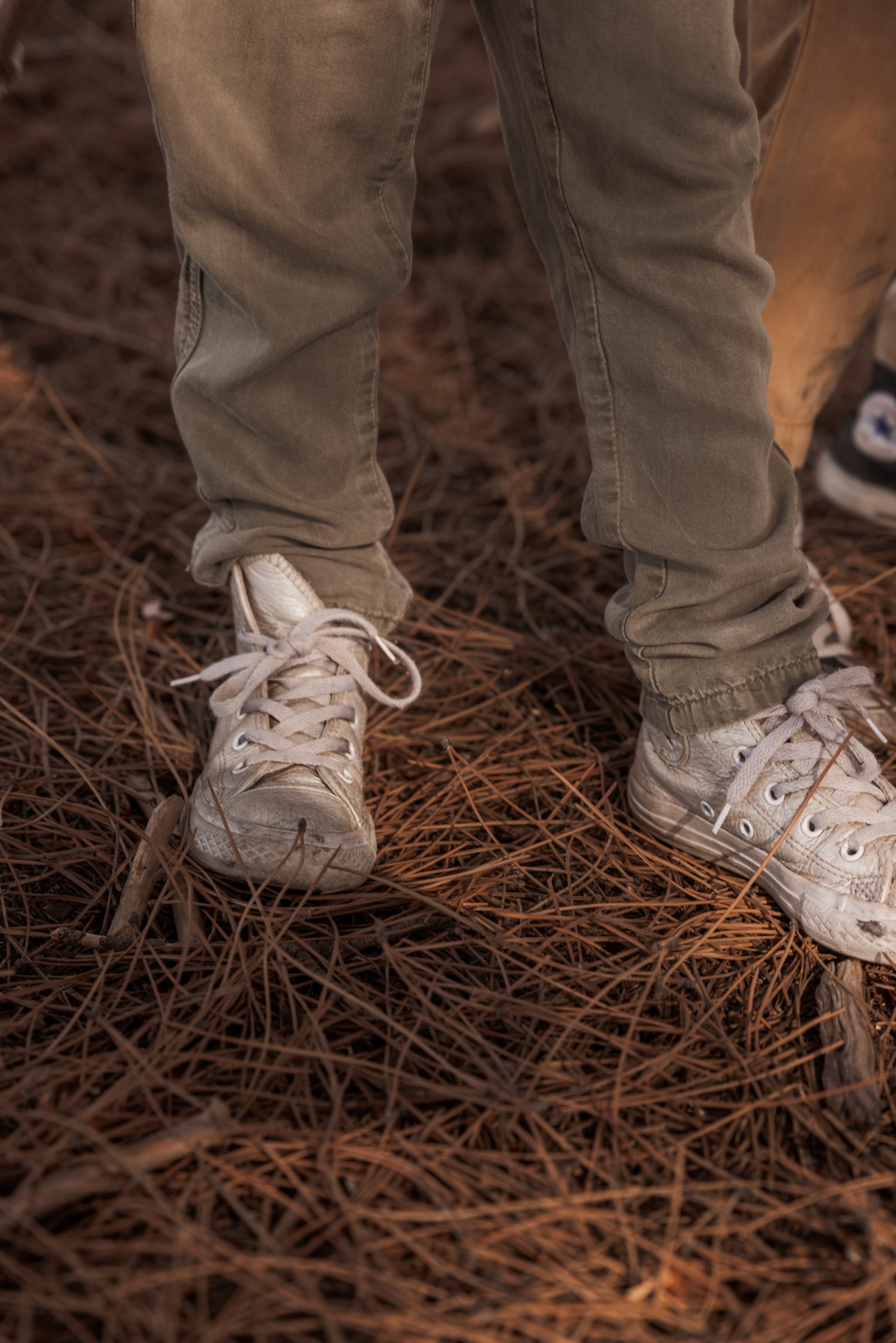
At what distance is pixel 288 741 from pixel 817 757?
0.58 m

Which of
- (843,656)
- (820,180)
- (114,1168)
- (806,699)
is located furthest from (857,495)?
(114,1168)

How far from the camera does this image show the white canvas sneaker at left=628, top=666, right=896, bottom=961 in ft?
3.51

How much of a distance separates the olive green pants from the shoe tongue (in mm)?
43

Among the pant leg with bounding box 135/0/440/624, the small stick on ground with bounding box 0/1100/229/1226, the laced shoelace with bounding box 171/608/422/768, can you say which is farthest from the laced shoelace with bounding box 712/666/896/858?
the small stick on ground with bounding box 0/1100/229/1226

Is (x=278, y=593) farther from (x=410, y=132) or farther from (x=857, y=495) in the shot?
(x=857, y=495)

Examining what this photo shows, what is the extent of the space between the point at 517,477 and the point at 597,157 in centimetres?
103

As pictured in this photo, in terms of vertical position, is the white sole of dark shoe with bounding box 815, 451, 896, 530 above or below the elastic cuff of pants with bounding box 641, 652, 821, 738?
below

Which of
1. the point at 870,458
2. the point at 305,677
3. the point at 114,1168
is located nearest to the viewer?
the point at 114,1168

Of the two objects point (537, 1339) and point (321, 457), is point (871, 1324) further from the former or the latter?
→ point (321, 457)

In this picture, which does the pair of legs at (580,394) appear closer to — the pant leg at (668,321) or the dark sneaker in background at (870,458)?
the pant leg at (668,321)

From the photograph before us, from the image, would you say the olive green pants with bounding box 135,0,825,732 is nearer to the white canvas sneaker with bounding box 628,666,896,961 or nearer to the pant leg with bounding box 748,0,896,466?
the white canvas sneaker with bounding box 628,666,896,961

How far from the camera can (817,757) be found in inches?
44.3

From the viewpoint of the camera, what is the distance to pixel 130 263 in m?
2.55

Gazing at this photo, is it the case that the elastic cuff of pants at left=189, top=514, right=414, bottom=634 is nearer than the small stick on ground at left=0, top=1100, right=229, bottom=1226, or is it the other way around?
the small stick on ground at left=0, top=1100, right=229, bottom=1226
